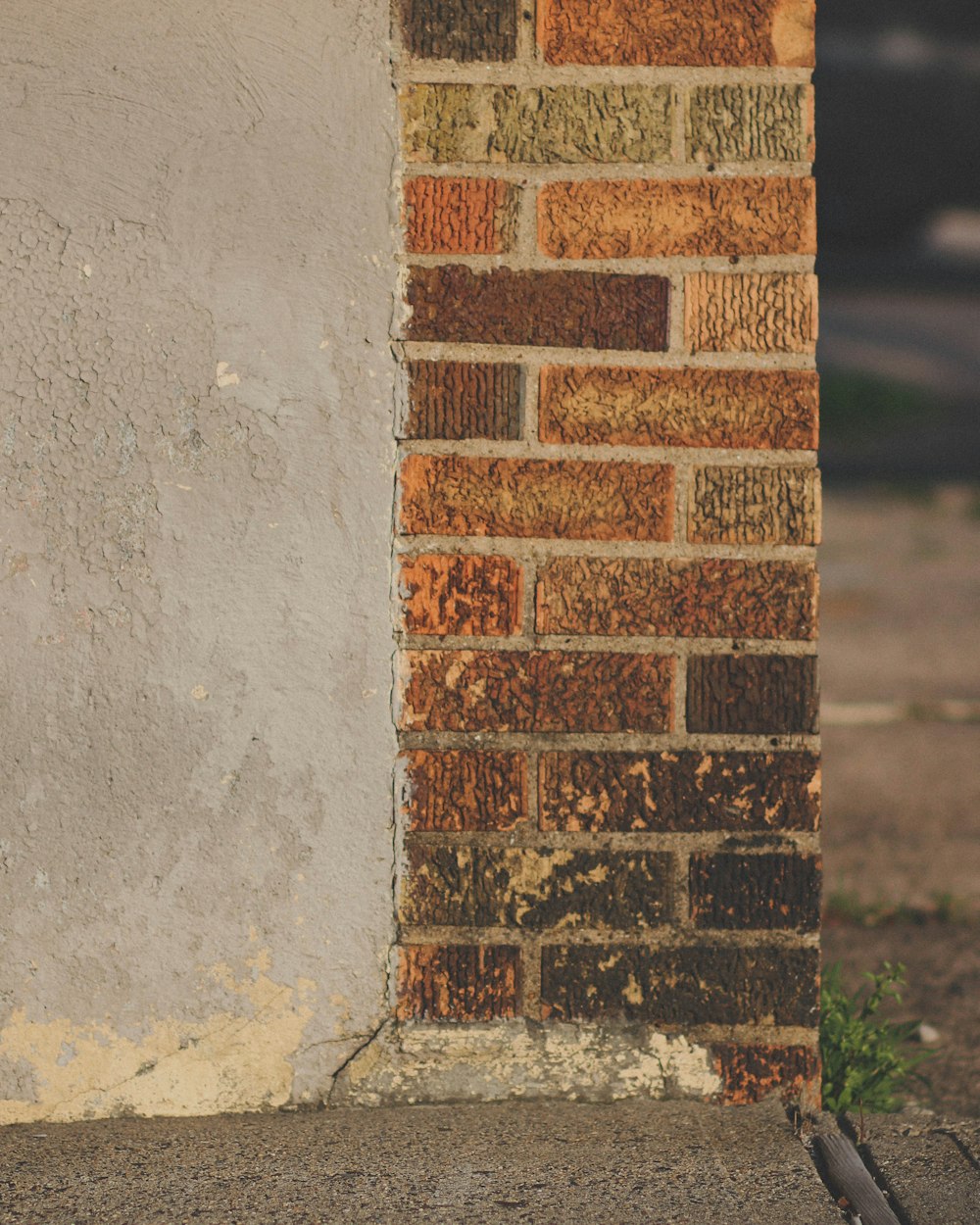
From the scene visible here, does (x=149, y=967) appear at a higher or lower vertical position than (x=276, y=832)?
lower

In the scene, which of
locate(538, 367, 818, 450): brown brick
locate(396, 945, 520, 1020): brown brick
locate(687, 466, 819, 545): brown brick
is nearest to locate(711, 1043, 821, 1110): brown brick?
locate(396, 945, 520, 1020): brown brick

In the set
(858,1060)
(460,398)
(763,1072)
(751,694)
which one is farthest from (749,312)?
(858,1060)

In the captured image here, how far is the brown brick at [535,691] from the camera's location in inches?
62.7

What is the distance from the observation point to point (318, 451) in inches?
61.9

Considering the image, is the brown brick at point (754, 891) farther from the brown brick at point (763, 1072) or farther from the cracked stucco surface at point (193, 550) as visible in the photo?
the cracked stucco surface at point (193, 550)

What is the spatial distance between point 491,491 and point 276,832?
1.73ft

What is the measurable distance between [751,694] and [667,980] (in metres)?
0.40

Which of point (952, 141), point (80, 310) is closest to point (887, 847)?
point (80, 310)

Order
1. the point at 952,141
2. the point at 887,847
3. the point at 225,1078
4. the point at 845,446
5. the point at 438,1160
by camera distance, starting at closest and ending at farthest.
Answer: the point at 438,1160 < the point at 225,1078 < the point at 887,847 < the point at 952,141 < the point at 845,446

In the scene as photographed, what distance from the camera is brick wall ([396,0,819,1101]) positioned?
5.08ft

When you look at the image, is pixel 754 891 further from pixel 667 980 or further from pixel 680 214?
pixel 680 214

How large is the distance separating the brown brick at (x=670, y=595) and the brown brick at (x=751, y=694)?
0.15 feet

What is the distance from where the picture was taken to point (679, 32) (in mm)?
1545

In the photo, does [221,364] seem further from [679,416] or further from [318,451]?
[679,416]
